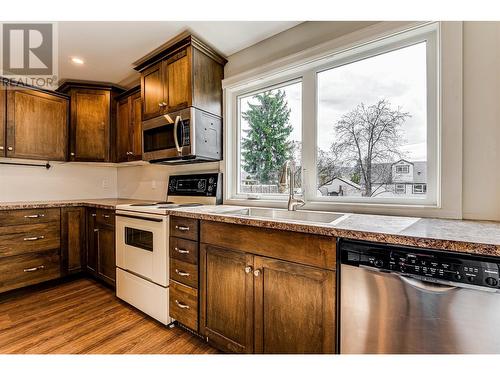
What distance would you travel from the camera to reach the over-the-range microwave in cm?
198

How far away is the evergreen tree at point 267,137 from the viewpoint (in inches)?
80.8

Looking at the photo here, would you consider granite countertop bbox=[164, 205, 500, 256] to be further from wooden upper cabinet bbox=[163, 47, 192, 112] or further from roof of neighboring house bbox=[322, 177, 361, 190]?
wooden upper cabinet bbox=[163, 47, 192, 112]

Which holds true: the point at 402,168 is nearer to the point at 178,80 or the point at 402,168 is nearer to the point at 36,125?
the point at 178,80

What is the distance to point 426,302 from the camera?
34.7 inches

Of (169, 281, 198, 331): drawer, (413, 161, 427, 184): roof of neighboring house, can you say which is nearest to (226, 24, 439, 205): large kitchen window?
Answer: (413, 161, 427, 184): roof of neighboring house

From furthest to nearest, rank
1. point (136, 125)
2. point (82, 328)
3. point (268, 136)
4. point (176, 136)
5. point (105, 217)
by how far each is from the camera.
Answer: point (136, 125), point (105, 217), point (268, 136), point (176, 136), point (82, 328)

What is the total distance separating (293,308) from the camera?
3.83ft

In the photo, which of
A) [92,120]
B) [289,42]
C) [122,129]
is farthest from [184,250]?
[92,120]

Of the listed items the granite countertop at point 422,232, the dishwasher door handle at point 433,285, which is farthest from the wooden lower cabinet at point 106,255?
the dishwasher door handle at point 433,285

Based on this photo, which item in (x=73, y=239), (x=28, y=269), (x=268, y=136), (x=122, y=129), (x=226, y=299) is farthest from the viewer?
(x=122, y=129)

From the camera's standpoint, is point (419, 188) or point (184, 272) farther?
point (184, 272)

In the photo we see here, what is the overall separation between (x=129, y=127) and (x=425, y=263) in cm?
299

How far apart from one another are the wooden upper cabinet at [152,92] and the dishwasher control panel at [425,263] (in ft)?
6.65

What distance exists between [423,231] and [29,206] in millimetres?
3144
